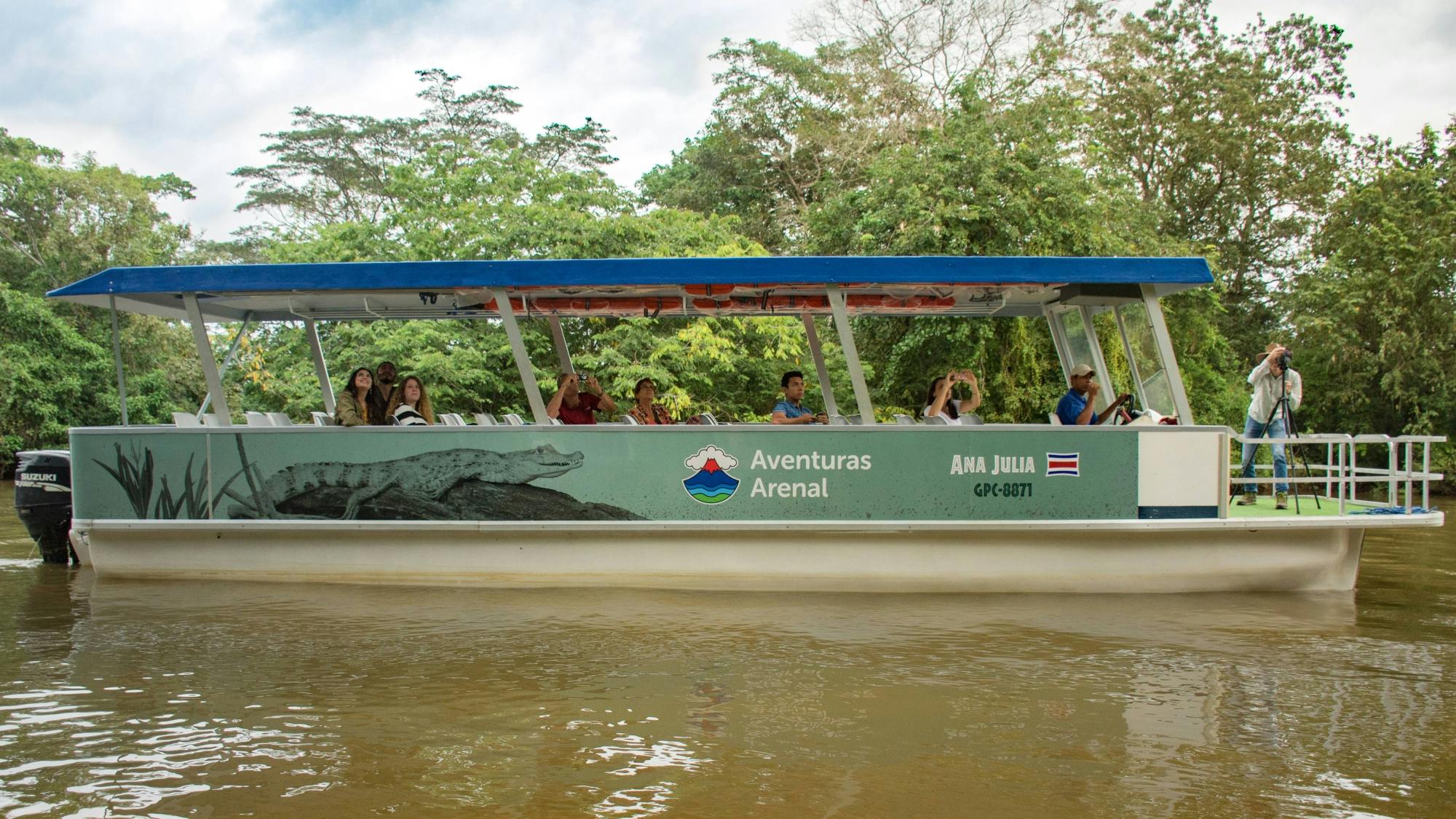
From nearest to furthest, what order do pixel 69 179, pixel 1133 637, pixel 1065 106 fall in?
pixel 1133 637, pixel 1065 106, pixel 69 179

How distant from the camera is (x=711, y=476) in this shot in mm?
7801

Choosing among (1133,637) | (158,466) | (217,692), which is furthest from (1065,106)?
(217,692)

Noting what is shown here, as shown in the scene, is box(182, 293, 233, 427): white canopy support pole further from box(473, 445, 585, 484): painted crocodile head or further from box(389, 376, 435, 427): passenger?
box(473, 445, 585, 484): painted crocodile head

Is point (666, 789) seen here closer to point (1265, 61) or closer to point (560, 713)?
point (560, 713)

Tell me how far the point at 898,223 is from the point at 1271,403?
8543 mm

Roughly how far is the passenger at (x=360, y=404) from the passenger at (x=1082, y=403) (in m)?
5.15

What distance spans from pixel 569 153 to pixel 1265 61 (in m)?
18.7

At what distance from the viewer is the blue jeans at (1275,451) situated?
8.73 metres

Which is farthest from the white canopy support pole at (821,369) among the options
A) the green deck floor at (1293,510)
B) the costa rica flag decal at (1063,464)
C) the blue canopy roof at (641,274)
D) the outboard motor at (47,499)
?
the outboard motor at (47,499)

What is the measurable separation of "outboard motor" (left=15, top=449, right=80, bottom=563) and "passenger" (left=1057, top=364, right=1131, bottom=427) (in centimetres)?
800

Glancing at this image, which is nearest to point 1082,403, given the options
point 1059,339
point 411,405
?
point 1059,339

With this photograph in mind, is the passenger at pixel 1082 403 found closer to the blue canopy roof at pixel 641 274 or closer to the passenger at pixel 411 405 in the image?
the blue canopy roof at pixel 641 274

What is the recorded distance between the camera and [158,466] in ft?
26.3

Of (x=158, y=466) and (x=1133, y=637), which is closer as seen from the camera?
(x=1133, y=637)
